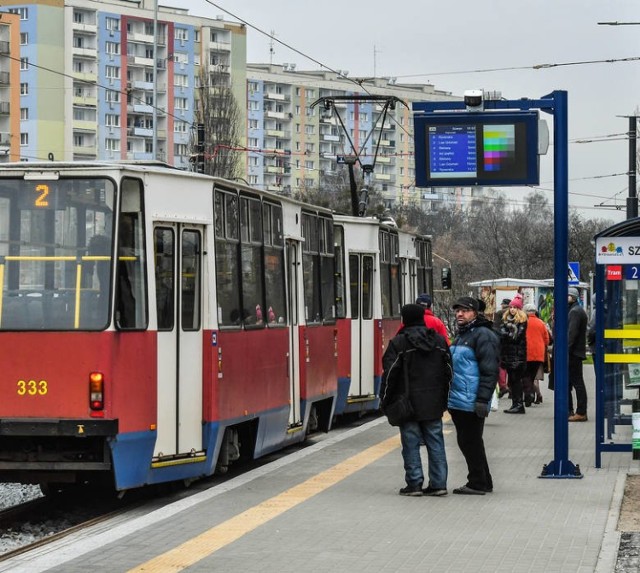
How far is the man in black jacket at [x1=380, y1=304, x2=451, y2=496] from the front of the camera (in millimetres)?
12227

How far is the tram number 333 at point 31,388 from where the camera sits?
37.3 ft

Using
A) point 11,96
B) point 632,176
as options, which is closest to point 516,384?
point 632,176

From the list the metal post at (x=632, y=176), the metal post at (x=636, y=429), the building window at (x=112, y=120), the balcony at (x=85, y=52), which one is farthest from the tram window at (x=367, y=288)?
the building window at (x=112, y=120)

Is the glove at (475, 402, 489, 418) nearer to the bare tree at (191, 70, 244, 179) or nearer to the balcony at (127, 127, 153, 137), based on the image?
the bare tree at (191, 70, 244, 179)

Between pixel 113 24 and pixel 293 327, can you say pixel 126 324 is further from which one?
pixel 113 24

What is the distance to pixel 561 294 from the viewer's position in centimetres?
1365

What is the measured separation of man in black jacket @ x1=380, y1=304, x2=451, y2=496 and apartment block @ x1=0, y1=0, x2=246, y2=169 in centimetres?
8593

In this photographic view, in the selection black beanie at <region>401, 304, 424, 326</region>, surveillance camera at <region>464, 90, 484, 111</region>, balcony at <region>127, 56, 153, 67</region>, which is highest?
balcony at <region>127, 56, 153, 67</region>

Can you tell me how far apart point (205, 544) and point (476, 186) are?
5457 mm

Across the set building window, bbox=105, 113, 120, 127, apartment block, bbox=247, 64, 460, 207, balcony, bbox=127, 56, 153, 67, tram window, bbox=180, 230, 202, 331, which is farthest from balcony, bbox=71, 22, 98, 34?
tram window, bbox=180, 230, 202, 331

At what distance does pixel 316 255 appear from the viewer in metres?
18.2

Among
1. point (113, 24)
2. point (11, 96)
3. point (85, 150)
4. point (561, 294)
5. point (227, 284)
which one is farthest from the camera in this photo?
point (113, 24)

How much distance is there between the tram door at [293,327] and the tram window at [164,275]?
12.5ft

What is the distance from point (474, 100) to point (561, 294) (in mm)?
1966
